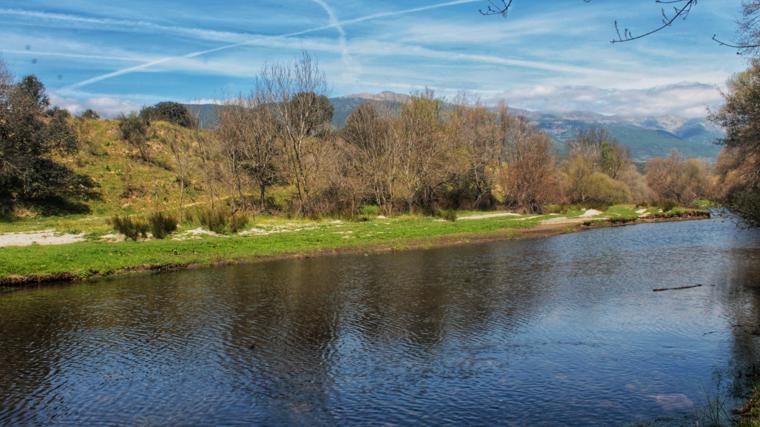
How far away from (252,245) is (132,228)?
705cm

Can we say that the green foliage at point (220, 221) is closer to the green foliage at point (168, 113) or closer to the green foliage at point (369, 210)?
the green foliage at point (369, 210)

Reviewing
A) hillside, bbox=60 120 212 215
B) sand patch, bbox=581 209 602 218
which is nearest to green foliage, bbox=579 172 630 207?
sand patch, bbox=581 209 602 218

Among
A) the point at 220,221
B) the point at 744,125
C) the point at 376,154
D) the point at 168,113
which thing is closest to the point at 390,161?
the point at 376,154

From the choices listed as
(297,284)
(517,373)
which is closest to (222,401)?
(517,373)

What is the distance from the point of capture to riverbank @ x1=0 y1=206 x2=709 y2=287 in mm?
23953

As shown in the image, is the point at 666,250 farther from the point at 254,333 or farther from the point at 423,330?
the point at 254,333

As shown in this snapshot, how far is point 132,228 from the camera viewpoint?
31266mm

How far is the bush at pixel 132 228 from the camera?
101 ft

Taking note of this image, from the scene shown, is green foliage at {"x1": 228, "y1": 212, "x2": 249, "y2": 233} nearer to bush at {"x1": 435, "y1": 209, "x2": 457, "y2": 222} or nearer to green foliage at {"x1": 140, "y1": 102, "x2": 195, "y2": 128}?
bush at {"x1": 435, "y1": 209, "x2": 457, "y2": 222}

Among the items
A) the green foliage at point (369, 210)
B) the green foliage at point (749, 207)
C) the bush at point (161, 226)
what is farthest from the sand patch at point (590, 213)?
the bush at point (161, 226)

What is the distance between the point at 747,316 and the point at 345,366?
11831mm

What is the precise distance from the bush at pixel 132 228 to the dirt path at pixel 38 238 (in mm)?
1980

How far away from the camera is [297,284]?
2222cm

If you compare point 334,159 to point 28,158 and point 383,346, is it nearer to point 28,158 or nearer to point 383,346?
point 28,158
